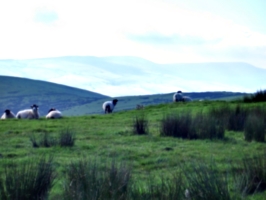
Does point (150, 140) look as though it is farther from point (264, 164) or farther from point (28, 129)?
point (264, 164)

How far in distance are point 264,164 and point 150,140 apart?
7333 mm

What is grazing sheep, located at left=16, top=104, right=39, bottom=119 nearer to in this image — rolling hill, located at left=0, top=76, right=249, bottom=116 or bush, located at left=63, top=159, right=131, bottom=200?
bush, located at left=63, top=159, right=131, bottom=200

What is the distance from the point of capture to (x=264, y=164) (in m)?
8.68

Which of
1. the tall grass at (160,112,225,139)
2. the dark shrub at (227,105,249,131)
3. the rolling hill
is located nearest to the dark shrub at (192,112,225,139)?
the tall grass at (160,112,225,139)

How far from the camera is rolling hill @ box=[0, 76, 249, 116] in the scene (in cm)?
10500

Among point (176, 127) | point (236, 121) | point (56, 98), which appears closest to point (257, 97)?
point (236, 121)

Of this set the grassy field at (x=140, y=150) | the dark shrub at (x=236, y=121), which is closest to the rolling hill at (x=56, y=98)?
the dark shrub at (x=236, y=121)

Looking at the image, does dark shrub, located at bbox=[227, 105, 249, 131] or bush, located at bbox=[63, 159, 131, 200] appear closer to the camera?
bush, located at bbox=[63, 159, 131, 200]

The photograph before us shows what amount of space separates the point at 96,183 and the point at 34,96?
4804 inches

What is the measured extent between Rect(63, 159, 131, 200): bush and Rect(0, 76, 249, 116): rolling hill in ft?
305

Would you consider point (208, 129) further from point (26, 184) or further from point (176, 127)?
point (26, 184)

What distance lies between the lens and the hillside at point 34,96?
389ft

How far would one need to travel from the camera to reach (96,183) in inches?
243

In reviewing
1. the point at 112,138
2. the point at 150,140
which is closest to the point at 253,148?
the point at 150,140
